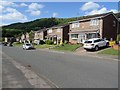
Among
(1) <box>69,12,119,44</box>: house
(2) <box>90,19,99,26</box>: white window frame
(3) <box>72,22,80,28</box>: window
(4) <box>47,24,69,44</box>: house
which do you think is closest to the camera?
(1) <box>69,12,119,44</box>: house

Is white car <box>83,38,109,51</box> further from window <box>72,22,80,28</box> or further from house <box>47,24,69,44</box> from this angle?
house <box>47,24,69,44</box>

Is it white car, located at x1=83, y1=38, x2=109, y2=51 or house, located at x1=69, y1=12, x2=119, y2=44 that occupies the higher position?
house, located at x1=69, y1=12, x2=119, y2=44

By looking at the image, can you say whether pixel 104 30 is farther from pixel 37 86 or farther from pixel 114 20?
pixel 37 86

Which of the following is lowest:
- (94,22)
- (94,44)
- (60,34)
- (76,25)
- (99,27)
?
(94,44)

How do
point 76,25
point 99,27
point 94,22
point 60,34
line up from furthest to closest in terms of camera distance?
point 60,34, point 76,25, point 94,22, point 99,27

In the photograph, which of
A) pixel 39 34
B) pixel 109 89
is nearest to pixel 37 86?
pixel 109 89

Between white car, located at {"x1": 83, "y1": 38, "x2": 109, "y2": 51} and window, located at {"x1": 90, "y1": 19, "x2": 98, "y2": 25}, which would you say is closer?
white car, located at {"x1": 83, "y1": 38, "x2": 109, "y2": 51}

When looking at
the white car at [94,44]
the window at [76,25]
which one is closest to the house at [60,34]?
the window at [76,25]

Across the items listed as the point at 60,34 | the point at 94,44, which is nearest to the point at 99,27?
the point at 94,44

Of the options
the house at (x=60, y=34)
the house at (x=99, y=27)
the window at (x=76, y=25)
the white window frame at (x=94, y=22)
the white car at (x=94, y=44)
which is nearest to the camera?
the white car at (x=94, y=44)

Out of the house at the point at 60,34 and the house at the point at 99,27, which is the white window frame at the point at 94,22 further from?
the house at the point at 60,34

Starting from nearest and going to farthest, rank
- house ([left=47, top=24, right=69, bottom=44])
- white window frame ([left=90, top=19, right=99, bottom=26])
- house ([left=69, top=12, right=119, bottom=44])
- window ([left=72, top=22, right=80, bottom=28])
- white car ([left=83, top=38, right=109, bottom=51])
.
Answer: white car ([left=83, top=38, right=109, bottom=51]) → house ([left=69, top=12, right=119, bottom=44]) → white window frame ([left=90, top=19, right=99, bottom=26]) → window ([left=72, top=22, right=80, bottom=28]) → house ([left=47, top=24, right=69, bottom=44])

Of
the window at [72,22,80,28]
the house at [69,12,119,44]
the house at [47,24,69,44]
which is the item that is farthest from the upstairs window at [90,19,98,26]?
the house at [47,24,69,44]

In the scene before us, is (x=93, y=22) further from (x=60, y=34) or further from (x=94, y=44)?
(x=60, y=34)
